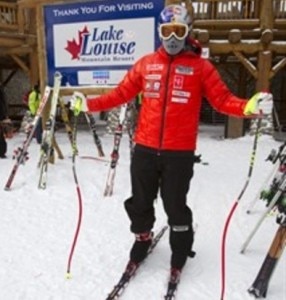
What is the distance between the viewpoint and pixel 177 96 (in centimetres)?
234

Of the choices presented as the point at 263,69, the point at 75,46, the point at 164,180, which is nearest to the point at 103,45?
the point at 75,46

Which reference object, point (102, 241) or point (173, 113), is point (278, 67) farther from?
point (173, 113)

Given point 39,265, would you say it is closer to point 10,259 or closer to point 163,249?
point 10,259

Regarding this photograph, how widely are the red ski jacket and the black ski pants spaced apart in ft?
0.21

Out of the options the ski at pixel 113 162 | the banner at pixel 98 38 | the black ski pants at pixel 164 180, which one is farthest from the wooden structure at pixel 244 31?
the black ski pants at pixel 164 180

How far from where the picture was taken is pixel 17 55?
1075 centimetres

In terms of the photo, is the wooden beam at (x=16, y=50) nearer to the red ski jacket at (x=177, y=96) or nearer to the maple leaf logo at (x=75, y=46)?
the maple leaf logo at (x=75, y=46)

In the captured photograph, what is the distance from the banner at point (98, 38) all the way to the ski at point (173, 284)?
297cm

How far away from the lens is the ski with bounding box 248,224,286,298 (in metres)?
2.29

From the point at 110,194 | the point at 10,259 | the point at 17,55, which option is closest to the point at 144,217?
the point at 10,259

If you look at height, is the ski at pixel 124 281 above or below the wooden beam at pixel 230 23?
below

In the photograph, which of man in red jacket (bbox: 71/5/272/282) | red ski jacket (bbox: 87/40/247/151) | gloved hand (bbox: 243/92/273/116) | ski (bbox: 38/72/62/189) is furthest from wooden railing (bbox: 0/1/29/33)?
gloved hand (bbox: 243/92/273/116)

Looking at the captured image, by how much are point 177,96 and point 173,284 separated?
3.78 feet

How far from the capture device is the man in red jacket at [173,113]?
2.33 meters
